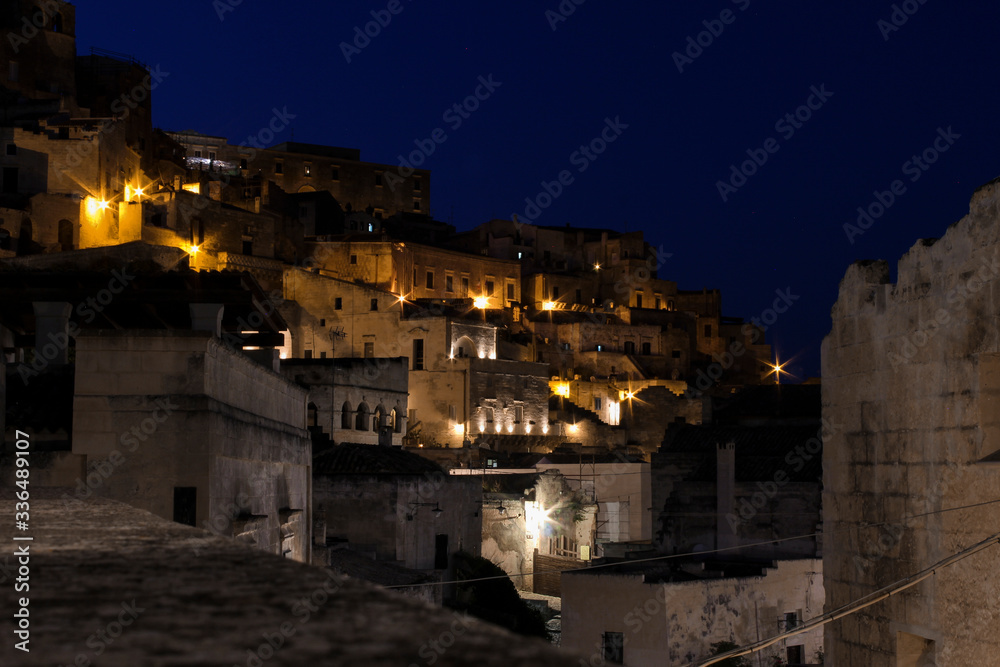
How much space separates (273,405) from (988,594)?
379 inches

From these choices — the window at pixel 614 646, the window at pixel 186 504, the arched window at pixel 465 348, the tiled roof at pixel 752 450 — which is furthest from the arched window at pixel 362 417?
the window at pixel 186 504

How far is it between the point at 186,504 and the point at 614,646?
38.6 feet

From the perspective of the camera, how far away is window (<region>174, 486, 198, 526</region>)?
911 centimetres

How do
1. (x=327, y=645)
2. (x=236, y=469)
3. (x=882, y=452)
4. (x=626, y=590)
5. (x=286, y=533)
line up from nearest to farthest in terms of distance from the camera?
(x=327, y=645) < (x=882, y=452) < (x=236, y=469) < (x=286, y=533) < (x=626, y=590)

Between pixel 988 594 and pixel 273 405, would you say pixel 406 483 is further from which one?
pixel 988 594

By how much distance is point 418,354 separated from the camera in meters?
52.0

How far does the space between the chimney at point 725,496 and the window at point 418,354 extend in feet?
71.4

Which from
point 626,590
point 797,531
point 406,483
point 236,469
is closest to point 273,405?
point 236,469

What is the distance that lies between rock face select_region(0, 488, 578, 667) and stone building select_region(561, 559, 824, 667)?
615 inches

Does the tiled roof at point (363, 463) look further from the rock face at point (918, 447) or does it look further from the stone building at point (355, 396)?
the rock face at point (918, 447)

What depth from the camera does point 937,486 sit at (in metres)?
6.55

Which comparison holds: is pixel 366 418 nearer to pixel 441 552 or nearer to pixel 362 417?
pixel 362 417

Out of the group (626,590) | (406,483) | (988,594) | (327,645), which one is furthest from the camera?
(406,483)

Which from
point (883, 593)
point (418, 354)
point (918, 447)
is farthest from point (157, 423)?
point (418, 354)
